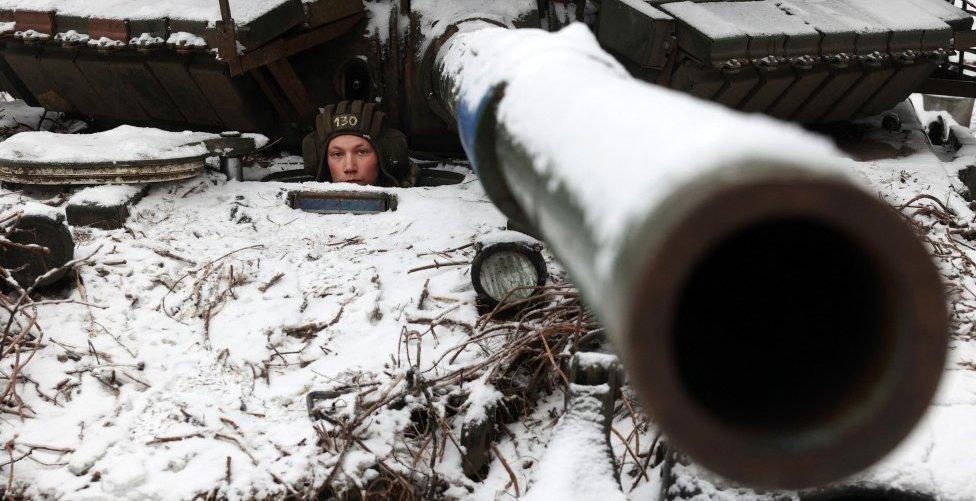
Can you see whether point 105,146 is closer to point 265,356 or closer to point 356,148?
point 356,148

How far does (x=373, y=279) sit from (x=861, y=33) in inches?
127

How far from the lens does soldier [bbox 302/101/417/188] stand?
16.8 feet

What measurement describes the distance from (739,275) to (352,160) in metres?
4.41

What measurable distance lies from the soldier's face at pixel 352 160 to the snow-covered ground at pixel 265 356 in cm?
50

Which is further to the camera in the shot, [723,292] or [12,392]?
[12,392]

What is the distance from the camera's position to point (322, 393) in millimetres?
3045

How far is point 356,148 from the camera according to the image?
5234mm

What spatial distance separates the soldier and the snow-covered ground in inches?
19.7

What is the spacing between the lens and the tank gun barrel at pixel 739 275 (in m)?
0.79

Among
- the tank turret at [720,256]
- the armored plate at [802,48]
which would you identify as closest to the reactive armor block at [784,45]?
the armored plate at [802,48]

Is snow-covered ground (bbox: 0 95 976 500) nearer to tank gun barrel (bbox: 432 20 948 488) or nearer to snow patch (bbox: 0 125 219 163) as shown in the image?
snow patch (bbox: 0 125 219 163)

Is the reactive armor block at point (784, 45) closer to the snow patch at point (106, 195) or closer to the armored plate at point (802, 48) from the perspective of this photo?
the armored plate at point (802, 48)

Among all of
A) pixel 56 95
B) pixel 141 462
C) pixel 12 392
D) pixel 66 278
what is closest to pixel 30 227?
pixel 66 278

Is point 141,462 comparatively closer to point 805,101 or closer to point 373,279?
point 373,279
